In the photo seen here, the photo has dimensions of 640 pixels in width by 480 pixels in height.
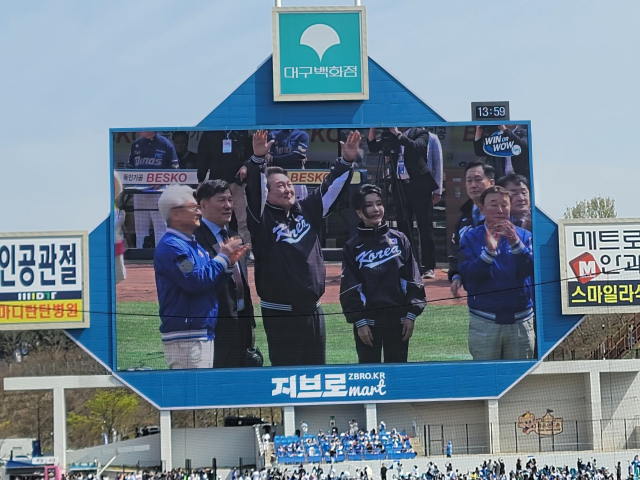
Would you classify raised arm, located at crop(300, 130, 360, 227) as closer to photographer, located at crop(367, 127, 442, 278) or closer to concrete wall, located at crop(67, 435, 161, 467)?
photographer, located at crop(367, 127, 442, 278)

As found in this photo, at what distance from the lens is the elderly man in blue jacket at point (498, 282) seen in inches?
1314

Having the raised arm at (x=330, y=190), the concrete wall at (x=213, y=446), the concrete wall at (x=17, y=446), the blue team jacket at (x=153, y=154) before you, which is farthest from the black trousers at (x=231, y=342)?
the concrete wall at (x=17, y=446)

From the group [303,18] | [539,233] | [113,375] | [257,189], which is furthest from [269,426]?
[303,18]

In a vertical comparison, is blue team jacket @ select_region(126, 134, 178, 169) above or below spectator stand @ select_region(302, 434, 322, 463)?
above

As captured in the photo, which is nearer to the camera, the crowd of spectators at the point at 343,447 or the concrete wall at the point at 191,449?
the crowd of spectators at the point at 343,447

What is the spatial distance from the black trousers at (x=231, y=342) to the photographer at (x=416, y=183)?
18.2ft

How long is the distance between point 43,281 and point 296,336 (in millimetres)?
7856

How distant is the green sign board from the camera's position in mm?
33906

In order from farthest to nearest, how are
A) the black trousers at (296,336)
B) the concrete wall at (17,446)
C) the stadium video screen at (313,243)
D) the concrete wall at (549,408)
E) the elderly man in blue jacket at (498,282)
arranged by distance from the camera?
the concrete wall at (17,446)
the concrete wall at (549,408)
the elderly man in blue jacket at (498,282)
the black trousers at (296,336)
the stadium video screen at (313,243)

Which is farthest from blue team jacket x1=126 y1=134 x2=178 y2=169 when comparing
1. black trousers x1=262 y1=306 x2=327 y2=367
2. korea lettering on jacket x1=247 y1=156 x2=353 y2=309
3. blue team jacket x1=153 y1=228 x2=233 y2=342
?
black trousers x1=262 y1=306 x2=327 y2=367

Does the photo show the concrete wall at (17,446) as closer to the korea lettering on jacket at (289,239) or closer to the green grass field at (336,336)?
the green grass field at (336,336)

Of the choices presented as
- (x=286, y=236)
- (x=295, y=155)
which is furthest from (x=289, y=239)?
(x=295, y=155)

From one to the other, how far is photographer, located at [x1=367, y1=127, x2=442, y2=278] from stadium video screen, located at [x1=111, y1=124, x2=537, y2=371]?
0.14 feet

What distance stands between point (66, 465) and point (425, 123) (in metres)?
15.3
